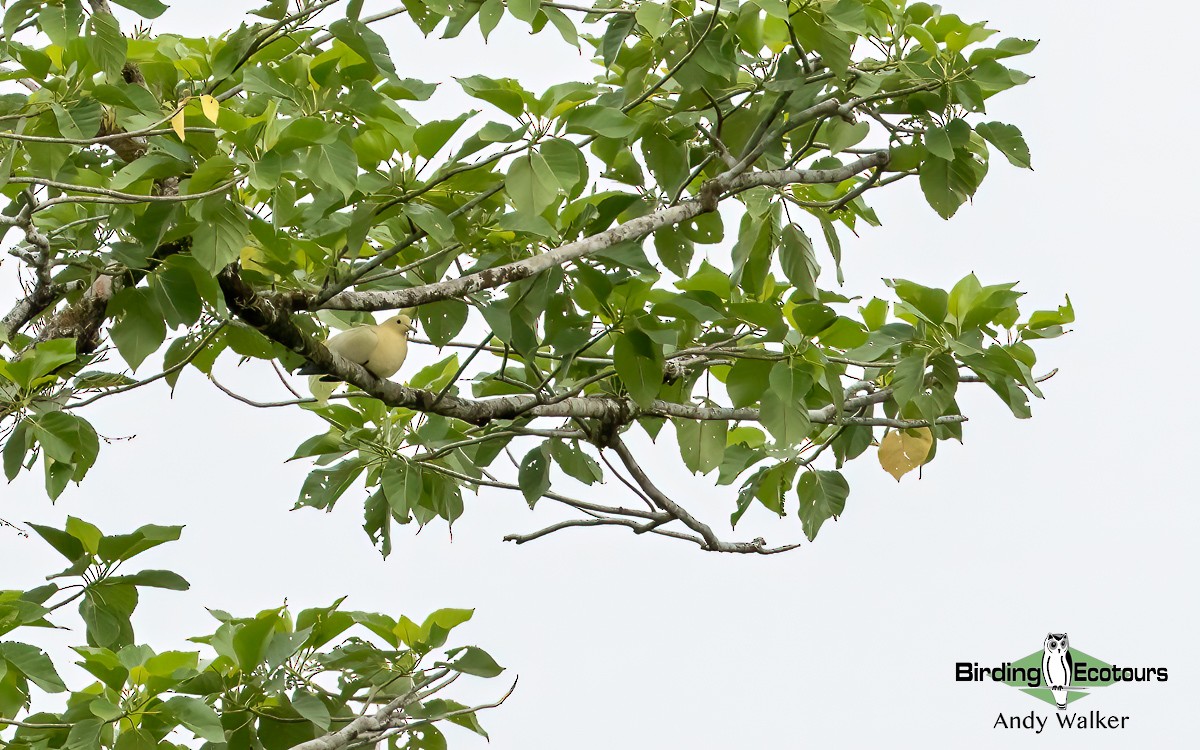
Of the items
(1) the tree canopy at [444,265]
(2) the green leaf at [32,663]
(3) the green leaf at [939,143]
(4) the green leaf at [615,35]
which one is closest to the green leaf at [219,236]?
(1) the tree canopy at [444,265]

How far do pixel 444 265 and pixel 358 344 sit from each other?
0.31 m

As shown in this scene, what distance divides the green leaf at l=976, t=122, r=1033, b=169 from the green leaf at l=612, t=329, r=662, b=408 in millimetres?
841

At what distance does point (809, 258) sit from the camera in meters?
2.89

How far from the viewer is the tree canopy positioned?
7.38ft

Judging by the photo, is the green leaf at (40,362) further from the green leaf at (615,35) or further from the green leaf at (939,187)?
the green leaf at (939,187)

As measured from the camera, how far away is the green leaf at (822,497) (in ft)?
9.87

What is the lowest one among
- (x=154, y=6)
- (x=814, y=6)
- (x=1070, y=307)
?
(x=1070, y=307)

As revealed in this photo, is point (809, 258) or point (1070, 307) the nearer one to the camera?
point (1070, 307)

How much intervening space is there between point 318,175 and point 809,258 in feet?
4.09

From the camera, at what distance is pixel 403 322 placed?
3.03 metres

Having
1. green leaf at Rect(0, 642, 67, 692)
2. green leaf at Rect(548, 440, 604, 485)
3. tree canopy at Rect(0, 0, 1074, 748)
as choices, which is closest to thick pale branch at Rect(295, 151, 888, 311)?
tree canopy at Rect(0, 0, 1074, 748)

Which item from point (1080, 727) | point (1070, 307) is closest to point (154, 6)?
point (1070, 307)

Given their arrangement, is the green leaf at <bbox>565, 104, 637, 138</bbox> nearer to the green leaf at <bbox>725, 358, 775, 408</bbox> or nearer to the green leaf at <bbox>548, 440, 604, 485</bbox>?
the green leaf at <bbox>725, 358, 775, 408</bbox>

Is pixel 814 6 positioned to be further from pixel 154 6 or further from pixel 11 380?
pixel 11 380
